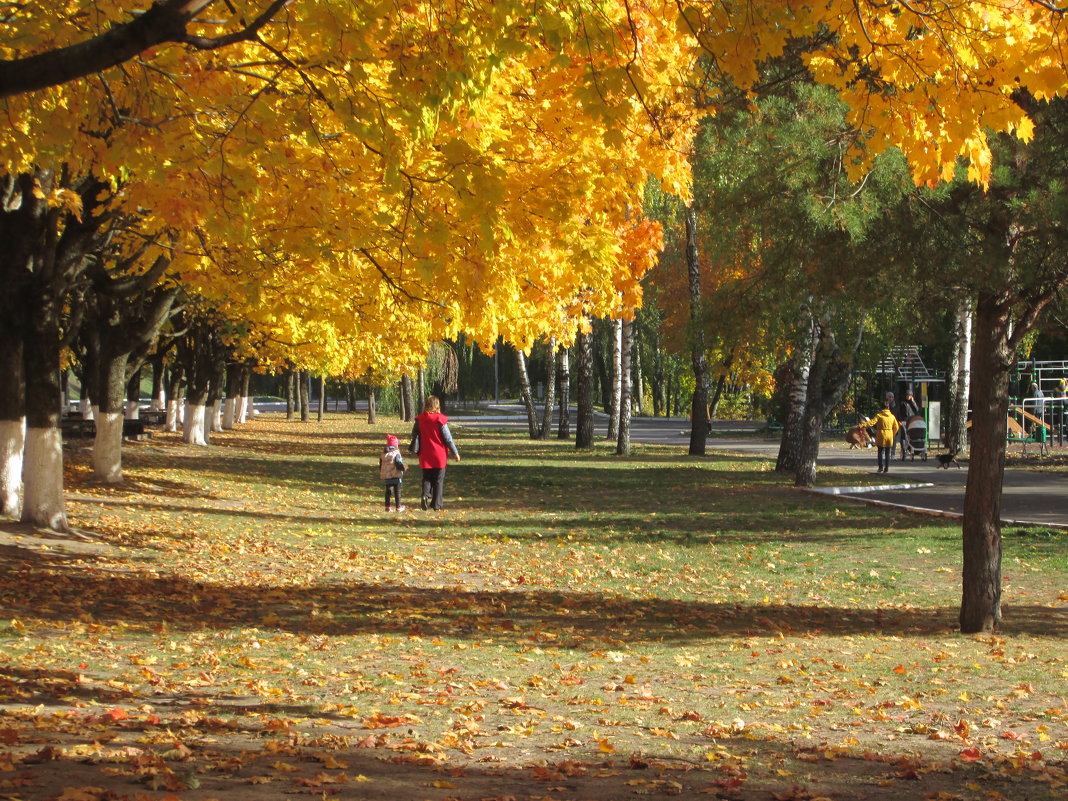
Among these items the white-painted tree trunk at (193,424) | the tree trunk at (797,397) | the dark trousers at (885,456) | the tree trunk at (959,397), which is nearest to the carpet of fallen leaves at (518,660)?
the tree trunk at (797,397)

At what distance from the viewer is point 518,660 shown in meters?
8.34

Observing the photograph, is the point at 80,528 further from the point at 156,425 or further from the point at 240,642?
the point at 156,425

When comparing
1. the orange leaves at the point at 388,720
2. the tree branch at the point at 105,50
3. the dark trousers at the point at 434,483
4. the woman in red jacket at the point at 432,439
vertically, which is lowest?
Answer: the orange leaves at the point at 388,720

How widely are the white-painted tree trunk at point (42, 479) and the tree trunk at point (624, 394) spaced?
22189 mm

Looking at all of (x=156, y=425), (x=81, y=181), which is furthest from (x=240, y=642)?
(x=156, y=425)

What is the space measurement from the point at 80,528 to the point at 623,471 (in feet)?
51.8

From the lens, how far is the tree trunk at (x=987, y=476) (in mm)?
9664

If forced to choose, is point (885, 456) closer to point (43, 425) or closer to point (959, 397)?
point (959, 397)

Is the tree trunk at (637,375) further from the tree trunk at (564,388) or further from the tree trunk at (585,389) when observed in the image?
the tree trunk at (585,389)

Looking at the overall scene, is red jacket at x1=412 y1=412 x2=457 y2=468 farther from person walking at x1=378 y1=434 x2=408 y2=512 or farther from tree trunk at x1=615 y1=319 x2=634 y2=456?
tree trunk at x1=615 y1=319 x2=634 y2=456

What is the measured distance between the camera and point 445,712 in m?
6.48

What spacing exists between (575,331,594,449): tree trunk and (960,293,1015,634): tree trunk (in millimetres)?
25124

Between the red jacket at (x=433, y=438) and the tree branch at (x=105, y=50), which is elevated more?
the tree branch at (x=105, y=50)

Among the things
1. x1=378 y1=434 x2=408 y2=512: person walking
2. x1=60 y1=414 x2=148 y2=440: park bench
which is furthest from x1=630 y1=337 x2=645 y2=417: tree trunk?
x1=378 y1=434 x2=408 y2=512: person walking
